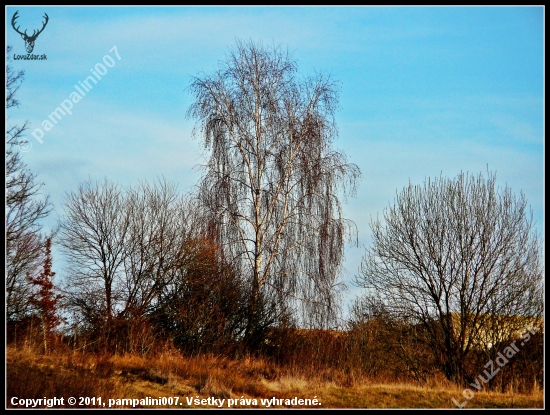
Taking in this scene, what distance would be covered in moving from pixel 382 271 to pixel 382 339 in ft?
7.53

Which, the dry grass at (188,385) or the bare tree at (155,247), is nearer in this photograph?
→ the dry grass at (188,385)

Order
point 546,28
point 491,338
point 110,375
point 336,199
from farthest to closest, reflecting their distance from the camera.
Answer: point 336,199 < point 491,338 < point 110,375 < point 546,28

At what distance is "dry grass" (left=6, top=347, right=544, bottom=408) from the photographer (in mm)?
11664

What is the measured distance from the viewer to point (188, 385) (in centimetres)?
1341

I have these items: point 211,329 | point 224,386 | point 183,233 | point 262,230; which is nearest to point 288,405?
point 224,386

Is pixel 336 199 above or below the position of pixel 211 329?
above

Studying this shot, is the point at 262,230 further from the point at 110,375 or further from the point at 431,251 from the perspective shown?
the point at 110,375

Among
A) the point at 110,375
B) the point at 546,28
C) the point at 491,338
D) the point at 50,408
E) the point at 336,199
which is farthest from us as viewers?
the point at 336,199

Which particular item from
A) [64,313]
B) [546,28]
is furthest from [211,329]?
[546,28]

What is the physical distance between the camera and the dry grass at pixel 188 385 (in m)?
11.7

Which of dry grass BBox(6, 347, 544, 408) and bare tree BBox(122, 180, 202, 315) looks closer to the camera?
dry grass BBox(6, 347, 544, 408)

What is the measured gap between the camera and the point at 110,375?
1307cm

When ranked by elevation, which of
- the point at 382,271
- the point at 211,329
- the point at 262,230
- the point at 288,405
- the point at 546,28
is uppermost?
the point at 546,28

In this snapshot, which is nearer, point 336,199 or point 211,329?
point 211,329
